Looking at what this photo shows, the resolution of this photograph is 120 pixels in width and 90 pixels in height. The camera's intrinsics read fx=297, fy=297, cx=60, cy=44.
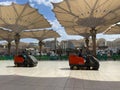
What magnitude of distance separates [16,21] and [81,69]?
102ft

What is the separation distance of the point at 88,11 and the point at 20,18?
1313 centimetres

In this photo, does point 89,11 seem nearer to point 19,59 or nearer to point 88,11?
point 88,11

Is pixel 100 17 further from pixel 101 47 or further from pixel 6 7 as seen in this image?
pixel 101 47

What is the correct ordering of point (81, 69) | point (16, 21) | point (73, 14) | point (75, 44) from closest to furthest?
point (81, 69) < point (73, 14) < point (16, 21) < point (75, 44)

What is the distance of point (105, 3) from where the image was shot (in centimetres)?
4316

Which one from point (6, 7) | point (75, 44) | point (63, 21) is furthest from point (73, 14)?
point (75, 44)

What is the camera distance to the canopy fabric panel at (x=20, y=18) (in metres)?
48.7

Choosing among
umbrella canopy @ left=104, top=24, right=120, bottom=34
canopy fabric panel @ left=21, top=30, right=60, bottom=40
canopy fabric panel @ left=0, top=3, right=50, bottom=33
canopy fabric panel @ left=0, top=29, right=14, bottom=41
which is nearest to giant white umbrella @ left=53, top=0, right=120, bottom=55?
canopy fabric panel @ left=0, top=3, right=50, bottom=33

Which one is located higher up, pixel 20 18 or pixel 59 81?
pixel 20 18

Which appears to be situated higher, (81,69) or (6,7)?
(6,7)

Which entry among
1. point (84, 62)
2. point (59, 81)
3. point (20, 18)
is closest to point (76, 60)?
point (84, 62)

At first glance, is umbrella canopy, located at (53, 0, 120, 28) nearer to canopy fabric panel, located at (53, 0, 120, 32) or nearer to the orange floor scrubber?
canopy fabric panel, located at (53, 0, 120, 32)

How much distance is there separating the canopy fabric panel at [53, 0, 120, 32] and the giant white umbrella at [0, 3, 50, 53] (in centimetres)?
436

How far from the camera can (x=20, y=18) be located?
52656mm
